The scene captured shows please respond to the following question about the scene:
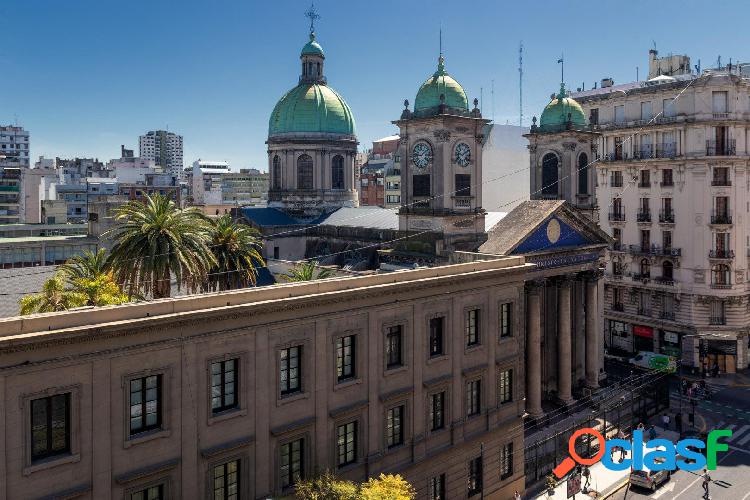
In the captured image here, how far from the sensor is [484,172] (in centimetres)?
7619

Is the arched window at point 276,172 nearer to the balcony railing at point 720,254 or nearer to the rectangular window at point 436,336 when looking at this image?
the rectangular window at point 436,336

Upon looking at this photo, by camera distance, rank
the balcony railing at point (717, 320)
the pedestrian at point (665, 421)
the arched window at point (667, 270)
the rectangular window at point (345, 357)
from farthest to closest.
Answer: the arched window at point (667, 270)
the balcony railing at point (717, 320)
the pedestrian at point (665, 421)
the rectangular window at point (345, 357)

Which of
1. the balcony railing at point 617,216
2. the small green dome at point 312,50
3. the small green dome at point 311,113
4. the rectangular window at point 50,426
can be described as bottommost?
the rectangular window at point 50,426

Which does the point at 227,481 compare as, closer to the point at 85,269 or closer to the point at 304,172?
the point at 85,269

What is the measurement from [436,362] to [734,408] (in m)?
34.2

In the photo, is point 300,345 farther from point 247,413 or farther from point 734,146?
point 734,146

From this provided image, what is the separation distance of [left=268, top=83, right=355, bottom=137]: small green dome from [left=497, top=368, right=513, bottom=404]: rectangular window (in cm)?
3775

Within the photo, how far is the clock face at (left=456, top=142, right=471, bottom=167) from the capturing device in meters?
48.2

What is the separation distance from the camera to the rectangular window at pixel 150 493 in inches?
912

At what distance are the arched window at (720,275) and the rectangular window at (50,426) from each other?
59102 mm

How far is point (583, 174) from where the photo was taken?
59312 mm

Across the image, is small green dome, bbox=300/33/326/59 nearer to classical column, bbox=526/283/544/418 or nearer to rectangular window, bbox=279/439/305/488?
classical column, bbox=526/283/544/418

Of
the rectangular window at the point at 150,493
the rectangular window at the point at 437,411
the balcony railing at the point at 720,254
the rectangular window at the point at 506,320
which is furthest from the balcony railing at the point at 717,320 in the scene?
the rectangular window at the point at 150,493

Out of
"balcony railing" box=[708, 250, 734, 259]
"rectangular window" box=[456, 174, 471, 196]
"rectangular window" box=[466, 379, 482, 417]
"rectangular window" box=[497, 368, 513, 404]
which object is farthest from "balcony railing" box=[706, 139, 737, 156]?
"rectangular window" box=[466, 379, 482, 417]
